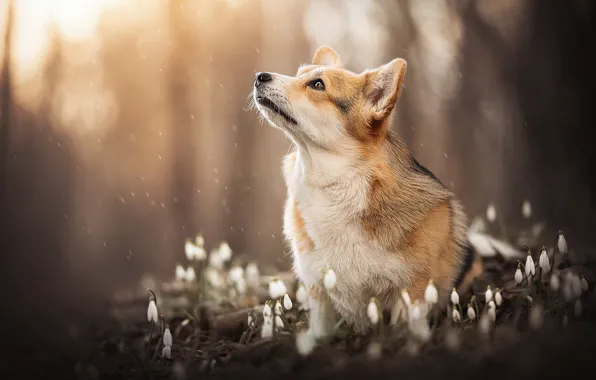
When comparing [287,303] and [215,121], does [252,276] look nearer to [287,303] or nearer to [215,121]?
[287,303]

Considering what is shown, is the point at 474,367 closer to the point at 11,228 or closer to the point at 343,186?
the point at 343,186

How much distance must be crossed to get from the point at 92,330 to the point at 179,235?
23.7 feet

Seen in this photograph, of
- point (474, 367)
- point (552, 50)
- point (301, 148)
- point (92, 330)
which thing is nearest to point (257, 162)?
point (552, 50)

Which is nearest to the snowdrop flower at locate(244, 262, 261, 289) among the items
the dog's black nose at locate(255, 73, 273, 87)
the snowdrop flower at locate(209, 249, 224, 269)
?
the snowdrop flower at locate(209, 249, 224, 269)

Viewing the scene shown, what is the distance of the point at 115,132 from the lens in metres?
14.2

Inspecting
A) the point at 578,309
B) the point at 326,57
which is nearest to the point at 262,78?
the point at 326,57

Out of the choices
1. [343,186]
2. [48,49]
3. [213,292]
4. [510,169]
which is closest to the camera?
[343,186]

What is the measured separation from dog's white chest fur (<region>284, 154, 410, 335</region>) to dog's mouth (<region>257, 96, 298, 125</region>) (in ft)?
1.37

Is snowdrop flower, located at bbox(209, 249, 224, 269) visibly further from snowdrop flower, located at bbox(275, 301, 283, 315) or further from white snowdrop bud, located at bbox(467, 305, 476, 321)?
white snowdrop bud, located at bbox(467, 305, 476, 321)

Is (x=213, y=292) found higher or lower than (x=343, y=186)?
lower

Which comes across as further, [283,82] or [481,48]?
[481,48]

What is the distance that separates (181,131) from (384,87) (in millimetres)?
9832

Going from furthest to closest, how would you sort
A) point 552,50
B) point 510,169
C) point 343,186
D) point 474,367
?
point 510,169
point 552,50
point 343,186
point 474,367

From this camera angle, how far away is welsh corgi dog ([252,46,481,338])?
3707 mm
